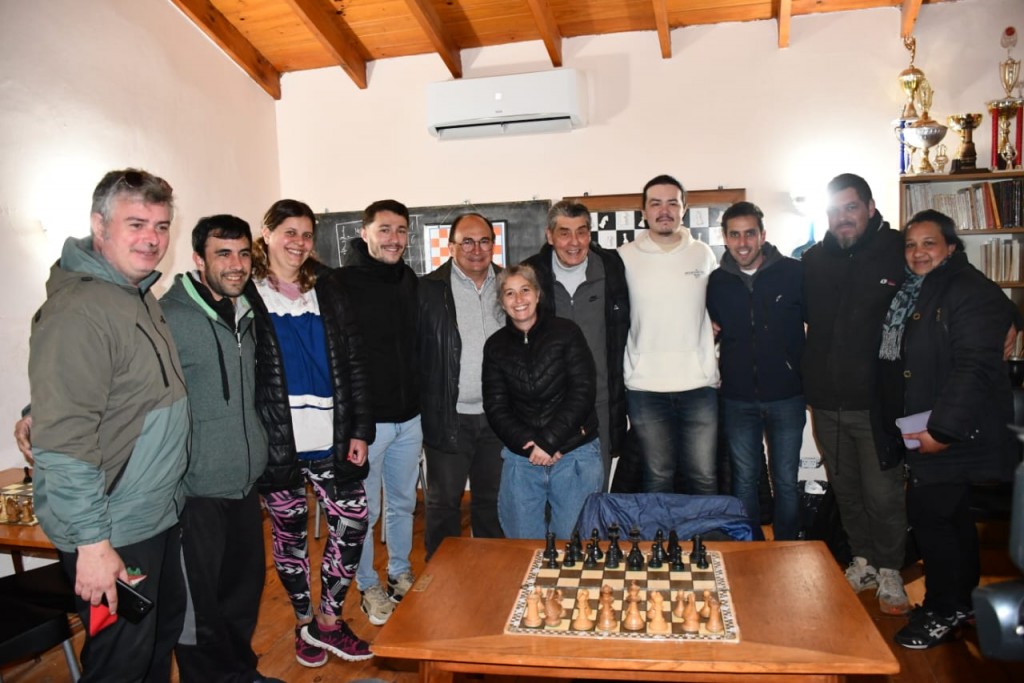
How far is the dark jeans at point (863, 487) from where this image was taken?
9.68 ft

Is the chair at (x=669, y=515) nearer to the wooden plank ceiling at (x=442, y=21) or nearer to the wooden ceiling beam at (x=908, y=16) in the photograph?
the wooden plank ceiling at (x=442, y=21)

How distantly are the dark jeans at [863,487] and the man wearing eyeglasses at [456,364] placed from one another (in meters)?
1.41

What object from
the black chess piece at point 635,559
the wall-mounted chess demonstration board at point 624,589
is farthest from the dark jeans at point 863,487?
the black chess piece at point 635,559

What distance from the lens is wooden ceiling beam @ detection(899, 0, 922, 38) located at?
3.98 metres

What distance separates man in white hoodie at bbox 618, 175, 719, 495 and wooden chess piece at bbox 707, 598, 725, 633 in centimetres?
135

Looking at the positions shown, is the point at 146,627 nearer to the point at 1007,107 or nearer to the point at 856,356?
the point at 856,356

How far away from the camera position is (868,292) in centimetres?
286

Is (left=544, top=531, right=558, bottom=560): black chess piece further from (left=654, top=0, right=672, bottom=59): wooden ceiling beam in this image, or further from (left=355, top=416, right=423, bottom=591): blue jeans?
(left=654, top=0, right=672, bottom=59): wooden ceiling beam

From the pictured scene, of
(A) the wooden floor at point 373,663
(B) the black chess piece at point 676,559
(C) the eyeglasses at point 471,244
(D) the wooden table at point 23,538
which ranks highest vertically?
(C) the eyeglasses at point 471,244

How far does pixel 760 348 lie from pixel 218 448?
209 cm

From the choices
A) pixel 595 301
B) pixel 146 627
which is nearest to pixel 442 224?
pixel 595 301

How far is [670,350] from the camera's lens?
2.98m

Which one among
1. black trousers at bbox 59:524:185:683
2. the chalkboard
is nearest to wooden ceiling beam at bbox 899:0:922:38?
the chalkboard

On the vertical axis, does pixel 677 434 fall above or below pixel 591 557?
above
